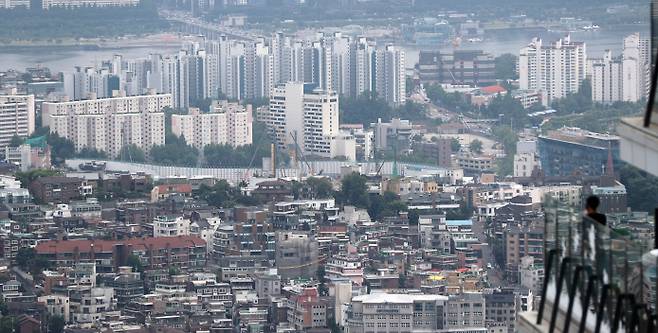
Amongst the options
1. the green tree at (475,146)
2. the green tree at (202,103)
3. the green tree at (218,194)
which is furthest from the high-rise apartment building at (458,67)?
the green tree at (218,194)

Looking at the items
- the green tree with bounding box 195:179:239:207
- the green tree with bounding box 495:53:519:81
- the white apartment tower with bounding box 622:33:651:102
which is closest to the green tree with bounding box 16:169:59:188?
the green tree with bounding box 195:179:239:207

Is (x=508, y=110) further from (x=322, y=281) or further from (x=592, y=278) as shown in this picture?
(x=592, y=278)

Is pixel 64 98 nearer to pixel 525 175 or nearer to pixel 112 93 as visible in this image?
pixel 112 93

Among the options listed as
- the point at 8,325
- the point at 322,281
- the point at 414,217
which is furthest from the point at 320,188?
the point at 8,325

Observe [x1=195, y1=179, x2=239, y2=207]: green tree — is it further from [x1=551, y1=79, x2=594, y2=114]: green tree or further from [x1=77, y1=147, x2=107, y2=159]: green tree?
[x1=551, y1=79, x2=594, y2=114]: green tree

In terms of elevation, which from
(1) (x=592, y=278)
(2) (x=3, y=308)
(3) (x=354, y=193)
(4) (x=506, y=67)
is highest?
(1) (x=592, y=278)

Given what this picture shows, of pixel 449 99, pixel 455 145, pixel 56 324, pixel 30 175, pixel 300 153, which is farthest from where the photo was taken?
pixel 449 99
